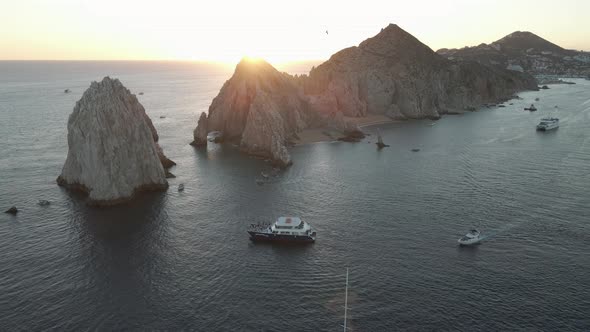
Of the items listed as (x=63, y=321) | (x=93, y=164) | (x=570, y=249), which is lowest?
(x=63, y=321)

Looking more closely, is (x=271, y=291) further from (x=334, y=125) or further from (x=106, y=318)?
(x=334, y=125)

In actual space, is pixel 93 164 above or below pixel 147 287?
above

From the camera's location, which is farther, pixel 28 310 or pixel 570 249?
pixel 570 249

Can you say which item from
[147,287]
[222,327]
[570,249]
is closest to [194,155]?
[147,287]

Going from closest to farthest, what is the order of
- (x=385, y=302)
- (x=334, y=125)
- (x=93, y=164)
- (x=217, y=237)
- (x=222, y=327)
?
Answer: 1. (x=222, y=327)
2. (x=385, y=302)
3. (x=217, y=237)
4. (x=93, y=164)
5. (x=334, y=125)

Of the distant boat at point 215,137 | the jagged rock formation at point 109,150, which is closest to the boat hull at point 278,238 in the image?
the jagged rock formation at point 109,150

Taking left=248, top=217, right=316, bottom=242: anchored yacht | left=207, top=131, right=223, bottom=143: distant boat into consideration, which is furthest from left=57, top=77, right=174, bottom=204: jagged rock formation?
left=207, top=131, right=223, bottom=143: distant boat

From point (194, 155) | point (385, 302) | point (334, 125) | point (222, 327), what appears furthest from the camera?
point (334, 125)
